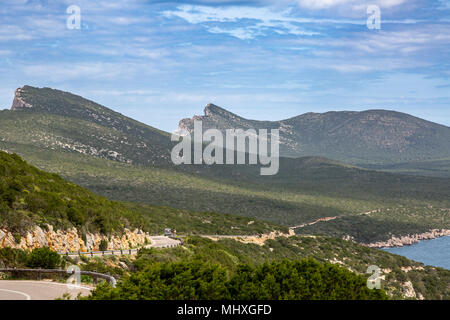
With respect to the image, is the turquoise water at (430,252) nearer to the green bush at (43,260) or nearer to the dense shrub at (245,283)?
the dense shrub at (245,283)

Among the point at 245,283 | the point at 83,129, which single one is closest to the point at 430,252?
the point at 245,283

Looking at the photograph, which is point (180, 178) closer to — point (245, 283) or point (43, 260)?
point (43, 260)

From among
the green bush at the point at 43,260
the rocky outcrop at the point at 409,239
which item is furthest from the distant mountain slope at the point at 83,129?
the green bush at the point at 43,260

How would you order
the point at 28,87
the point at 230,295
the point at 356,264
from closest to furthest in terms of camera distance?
1. the point at 230,295
2. the point at 356,264
3. the point at 28,87

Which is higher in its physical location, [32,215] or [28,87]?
[28,87]

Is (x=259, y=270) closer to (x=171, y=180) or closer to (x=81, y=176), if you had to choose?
(x=81, y=176)

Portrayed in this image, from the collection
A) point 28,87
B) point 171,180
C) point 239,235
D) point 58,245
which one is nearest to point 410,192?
point 171,180
